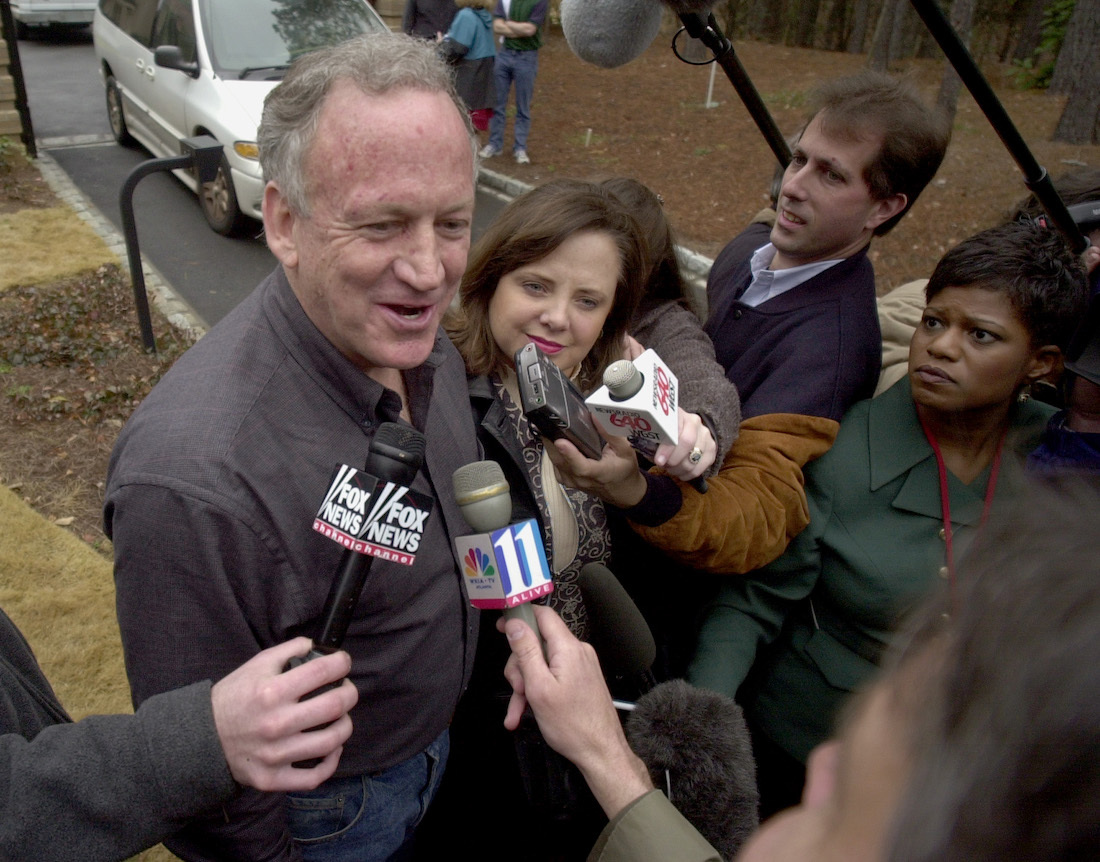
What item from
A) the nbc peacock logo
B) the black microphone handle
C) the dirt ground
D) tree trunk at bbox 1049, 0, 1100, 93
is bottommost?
the dirt ground

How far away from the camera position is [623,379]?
5.37ft

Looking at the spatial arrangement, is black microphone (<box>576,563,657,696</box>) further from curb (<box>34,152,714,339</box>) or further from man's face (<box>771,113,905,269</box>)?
curb (<box>34,152,714,339</box>)

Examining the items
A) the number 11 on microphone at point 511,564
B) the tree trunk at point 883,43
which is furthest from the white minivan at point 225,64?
the tree trunk at point 883,43

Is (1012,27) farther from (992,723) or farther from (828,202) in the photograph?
(992,723)

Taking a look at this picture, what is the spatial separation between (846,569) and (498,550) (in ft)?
3.55

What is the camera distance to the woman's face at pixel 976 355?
2.05m

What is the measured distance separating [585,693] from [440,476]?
1.87 ft

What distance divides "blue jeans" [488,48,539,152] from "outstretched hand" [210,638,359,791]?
894cm

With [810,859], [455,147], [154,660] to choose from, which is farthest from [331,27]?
[810,859]

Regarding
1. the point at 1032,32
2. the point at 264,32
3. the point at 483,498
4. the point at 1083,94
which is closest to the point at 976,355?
the point at 483,498

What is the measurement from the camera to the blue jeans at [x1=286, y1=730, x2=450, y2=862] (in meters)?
1.73

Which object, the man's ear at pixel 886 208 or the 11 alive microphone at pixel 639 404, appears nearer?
the 11 alive microphone at pixel 639 404

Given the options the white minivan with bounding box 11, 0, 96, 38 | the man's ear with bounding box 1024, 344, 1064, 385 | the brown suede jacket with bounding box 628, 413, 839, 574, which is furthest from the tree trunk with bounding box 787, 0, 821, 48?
the brown suede jacket with bounding box 628, 413, 839, 574

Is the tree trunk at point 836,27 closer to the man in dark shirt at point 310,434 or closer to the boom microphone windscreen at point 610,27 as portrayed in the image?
the boom microphone windscreen at point 610,27
